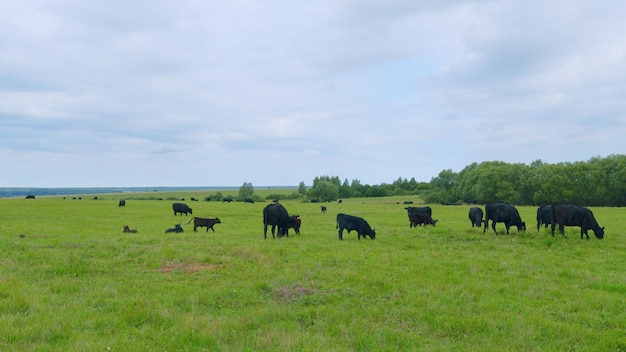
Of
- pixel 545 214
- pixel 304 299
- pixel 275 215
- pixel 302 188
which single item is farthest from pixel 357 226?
pixel 302 188

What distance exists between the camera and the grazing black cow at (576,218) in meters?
20.8

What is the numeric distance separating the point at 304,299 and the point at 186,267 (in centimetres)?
518

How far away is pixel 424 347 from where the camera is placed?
699 centimetres

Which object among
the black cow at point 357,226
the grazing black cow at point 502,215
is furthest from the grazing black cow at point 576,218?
the black cow at point 357,226

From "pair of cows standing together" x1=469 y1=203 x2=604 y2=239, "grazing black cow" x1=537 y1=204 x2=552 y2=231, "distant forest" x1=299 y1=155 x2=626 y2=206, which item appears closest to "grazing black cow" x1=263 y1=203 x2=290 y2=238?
"pair of cows standing together" x1=469 y1=203 x2=604 y2=239

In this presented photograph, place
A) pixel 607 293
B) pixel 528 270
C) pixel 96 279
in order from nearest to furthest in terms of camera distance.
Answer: pixel 607 293, pixel 96 279, pixel 528 270

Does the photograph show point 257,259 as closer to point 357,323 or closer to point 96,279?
point 96,279

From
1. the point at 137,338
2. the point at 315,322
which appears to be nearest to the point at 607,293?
the point at 315,322

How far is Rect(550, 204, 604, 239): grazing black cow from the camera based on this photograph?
2077 cm

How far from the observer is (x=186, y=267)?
512 inches

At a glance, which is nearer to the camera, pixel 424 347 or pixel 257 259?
pixel 424 347

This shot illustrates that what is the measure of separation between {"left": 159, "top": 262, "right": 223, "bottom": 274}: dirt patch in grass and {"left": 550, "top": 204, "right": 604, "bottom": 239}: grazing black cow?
18.2m

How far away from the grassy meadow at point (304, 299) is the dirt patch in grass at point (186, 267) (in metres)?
0.03

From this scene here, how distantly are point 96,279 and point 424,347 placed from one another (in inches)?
370
